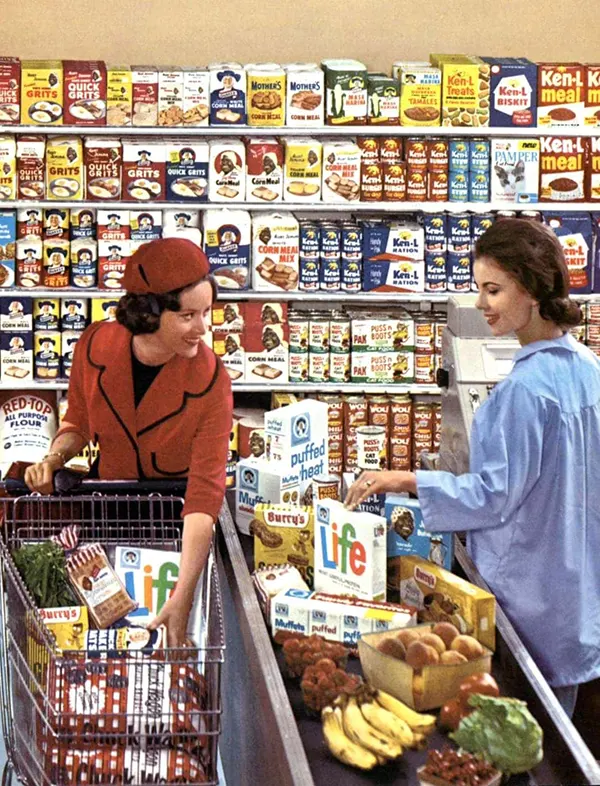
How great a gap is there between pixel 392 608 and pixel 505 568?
434 mm

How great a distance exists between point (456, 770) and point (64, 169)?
4647 mm

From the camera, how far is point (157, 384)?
10.2 feet

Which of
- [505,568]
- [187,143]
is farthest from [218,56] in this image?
[505,568]

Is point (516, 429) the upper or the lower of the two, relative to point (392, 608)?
upper

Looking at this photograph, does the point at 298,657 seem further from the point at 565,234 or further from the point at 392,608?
the point at 565,234

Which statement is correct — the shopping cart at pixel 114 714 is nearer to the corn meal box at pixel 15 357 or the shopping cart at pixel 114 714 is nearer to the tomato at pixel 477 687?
the tomato at pixel 477 687

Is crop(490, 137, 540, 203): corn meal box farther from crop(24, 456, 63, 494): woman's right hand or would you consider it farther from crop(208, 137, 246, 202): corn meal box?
crop(24, 456, 63, 494): woman's right hand

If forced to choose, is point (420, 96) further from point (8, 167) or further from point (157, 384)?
point (157, 384)

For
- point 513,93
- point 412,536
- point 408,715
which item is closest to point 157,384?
point 412,536

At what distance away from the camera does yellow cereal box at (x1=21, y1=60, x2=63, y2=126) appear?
6.09 meters

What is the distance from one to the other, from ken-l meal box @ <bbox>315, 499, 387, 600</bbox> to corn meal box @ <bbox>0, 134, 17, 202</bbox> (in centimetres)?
378

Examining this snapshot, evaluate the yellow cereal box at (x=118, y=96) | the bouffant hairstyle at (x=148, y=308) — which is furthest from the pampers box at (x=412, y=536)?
the yellow cereal box at (x=118, y=96)

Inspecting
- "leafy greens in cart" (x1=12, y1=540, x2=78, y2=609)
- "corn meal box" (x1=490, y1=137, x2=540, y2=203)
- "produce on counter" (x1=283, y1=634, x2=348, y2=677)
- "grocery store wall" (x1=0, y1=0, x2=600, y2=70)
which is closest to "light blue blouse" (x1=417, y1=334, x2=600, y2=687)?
"produce on counter" (x1=283, y1=634, x2=348, y2=677)

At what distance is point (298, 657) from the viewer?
2.53 metres
